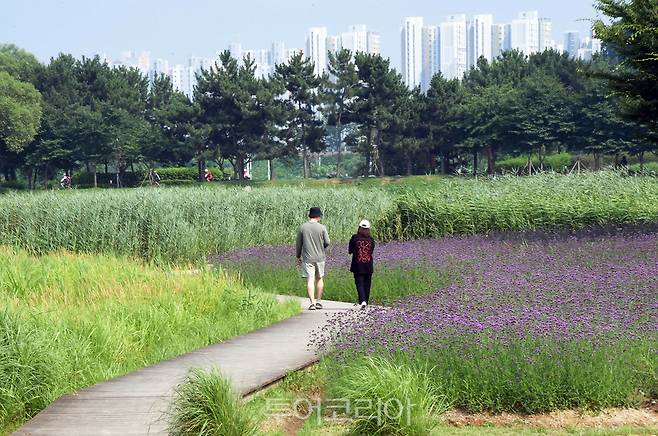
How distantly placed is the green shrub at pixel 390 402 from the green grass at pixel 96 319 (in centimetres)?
295

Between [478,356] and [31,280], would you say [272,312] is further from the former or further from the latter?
[478,356]

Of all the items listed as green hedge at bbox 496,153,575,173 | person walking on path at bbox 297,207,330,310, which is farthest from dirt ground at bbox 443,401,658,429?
green hedge at bbox 496,153,575,173

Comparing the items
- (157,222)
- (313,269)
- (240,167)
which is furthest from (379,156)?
(313,269)

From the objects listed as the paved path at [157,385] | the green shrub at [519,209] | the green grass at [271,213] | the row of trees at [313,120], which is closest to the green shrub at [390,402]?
the paved path at [157,385]

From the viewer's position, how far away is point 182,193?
27.9 m

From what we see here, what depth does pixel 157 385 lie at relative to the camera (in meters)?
9.66

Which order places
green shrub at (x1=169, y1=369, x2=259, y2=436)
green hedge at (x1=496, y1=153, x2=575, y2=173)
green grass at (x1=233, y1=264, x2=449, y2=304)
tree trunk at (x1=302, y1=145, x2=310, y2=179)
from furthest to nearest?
1. tree trunk at (x1=302, y1=145, x2=310, y2=179)
2. green hedge at (x1=496, y1=153, x2=575, y2=173)
3. green grass at (x1=233, y1=264, x2=449, y2=304)
4. green shrub at (x1=169, y1=369, x2=259, y2=436)

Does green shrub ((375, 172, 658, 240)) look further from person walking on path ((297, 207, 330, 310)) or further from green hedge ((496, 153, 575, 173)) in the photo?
green hedge ((496, 153, 575, 173))

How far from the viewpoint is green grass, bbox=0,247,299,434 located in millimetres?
9719

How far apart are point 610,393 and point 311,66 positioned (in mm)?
69489

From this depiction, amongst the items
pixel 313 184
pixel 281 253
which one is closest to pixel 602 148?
pixel 313 184

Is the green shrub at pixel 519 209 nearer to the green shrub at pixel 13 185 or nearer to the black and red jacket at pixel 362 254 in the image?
the black and red jacket at pixel 362 254

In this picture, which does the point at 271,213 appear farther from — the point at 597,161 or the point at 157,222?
the point at 597,161

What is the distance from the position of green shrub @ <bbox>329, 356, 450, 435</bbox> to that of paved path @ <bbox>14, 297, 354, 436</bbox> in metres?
1.19
